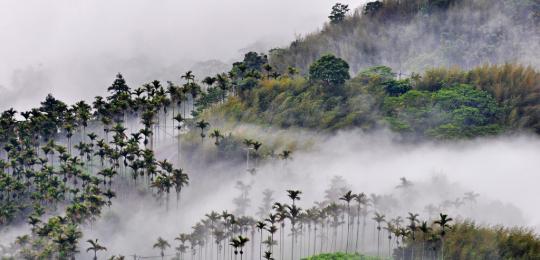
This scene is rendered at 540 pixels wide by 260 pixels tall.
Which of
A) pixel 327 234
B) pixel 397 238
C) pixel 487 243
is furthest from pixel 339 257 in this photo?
pixel 327 234

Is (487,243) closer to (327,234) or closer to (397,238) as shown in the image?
(397,238)

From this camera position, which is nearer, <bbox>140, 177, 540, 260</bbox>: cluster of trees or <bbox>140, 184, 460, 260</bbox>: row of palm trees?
<bbox>140, 177, 540, 260</bbox>: cluster of trees

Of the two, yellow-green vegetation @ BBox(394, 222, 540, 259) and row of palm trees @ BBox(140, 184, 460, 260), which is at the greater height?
yellow-green vegetation @ BBox(394, 222, 540, 259)

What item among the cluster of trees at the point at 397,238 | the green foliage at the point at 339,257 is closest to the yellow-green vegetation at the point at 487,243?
the cluster of trees at the point at 397,238

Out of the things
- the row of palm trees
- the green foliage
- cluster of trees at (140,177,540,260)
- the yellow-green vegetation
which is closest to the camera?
the yellow-green vegetation

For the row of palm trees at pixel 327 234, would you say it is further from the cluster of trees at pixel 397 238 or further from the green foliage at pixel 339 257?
the green foliage at pixel 339 257

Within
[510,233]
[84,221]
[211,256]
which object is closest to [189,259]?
[211,256]

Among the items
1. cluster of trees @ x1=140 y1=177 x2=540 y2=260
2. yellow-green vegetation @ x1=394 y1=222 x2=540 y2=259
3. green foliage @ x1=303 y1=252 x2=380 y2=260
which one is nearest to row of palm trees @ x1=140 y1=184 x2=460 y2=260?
cluster of trees @ x1=140 y1=177 x2=540 y2=260

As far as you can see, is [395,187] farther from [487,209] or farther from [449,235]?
[449,235]

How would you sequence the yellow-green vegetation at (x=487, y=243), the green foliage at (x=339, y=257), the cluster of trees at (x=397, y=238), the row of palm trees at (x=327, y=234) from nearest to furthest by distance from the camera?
the yellow-green vegetation at (x=487, y=243)
the cluster of trees at (x=397, y=238)
the green foliage at (x=339, y=257)
the row of palm trees at (x=327, y=234)

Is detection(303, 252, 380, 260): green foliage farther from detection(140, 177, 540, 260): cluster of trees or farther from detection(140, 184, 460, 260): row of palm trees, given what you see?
detection(140, 184, 460, 260): row of palm trees

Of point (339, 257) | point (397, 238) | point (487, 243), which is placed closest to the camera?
point (487, 243)
